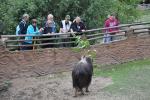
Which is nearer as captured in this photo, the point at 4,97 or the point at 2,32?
the point at 4,97

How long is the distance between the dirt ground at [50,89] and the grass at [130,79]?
13.4 inches

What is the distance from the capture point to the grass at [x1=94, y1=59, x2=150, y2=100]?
12.2m

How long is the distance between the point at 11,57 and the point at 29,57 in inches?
23.5

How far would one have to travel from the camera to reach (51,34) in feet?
48.4

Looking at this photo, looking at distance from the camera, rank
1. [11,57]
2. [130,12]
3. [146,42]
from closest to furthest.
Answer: [11,57]
[146,42]
[130,12]

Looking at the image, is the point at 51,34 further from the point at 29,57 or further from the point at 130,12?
the point at 130,12

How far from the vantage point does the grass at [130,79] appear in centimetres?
1221

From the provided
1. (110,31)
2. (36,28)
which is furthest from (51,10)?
(36,28)

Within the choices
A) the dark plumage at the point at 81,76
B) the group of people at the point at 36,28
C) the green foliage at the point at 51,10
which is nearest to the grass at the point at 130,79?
the dark plumage at the point at 81,76

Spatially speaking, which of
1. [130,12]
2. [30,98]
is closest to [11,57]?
[30,98]

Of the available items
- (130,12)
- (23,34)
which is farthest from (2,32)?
(130,12)

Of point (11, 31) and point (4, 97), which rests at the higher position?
point (11, 31)

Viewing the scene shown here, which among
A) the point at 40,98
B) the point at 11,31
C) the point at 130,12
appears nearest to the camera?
the point at 40,98

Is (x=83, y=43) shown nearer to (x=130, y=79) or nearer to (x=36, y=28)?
(x=36, y=28)
